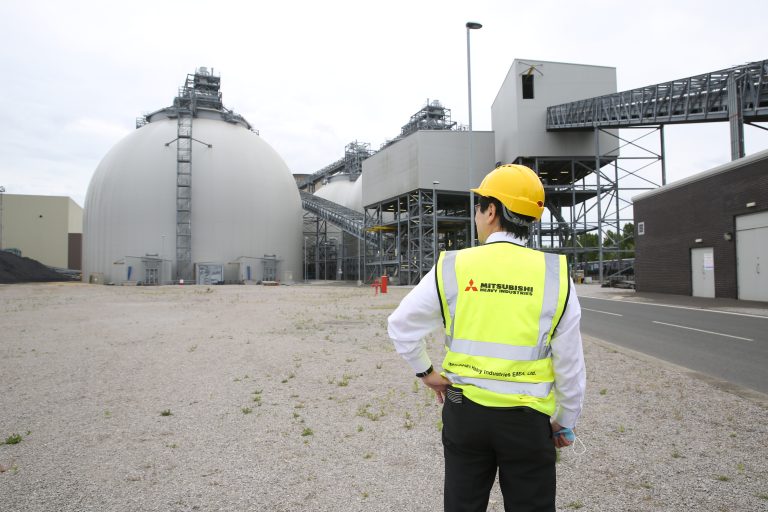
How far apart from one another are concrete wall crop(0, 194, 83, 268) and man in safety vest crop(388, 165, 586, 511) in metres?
80.8

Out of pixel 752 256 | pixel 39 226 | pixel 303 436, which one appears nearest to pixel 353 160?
pixel 39 226

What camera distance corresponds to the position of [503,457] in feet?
6.18

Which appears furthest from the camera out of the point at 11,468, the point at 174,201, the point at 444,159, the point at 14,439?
→ the point at 174,201

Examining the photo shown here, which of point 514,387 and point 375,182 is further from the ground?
point 375,182

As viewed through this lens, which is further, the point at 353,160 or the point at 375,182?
the point at 353,160

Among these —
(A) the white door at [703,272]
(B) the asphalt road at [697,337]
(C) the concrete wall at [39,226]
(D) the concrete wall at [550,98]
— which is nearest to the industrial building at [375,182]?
(D) the concrete wall at [550,98]

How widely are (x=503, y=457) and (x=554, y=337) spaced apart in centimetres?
53

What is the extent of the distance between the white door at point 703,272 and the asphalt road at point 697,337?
213 inches

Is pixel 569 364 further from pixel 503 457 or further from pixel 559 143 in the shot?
pixel 559 143

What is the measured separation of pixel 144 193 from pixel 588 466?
159ft

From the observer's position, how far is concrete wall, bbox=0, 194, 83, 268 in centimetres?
6581

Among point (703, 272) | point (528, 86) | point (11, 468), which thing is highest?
point (528, 86)

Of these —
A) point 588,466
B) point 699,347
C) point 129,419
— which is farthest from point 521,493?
point 699,347

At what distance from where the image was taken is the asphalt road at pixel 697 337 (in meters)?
7.36
